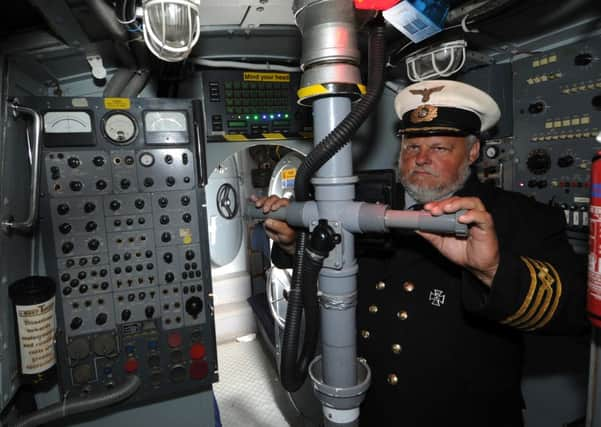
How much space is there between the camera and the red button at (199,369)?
6.04 feet

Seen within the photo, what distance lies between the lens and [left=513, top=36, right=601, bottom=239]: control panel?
1682mm

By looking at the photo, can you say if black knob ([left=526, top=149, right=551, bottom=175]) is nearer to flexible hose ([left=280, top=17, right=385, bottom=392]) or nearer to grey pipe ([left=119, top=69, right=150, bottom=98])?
flexible hose ([left=280, top=17, right=385, bottom=392])

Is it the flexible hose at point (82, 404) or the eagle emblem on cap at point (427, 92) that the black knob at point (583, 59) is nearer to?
the eagle emblem on cap at point (427, 92)

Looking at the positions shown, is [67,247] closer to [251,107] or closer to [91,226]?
[91,226]

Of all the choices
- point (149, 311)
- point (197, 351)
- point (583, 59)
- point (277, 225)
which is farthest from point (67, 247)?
point (583, 59)

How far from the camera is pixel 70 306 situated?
5.38ft

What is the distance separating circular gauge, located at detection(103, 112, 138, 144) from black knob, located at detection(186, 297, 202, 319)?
2.69 ft

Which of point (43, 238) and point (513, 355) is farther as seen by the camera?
point (43, 238)

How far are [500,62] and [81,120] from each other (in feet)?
7.29

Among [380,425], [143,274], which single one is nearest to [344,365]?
[380,425]

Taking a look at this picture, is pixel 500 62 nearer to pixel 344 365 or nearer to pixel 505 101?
pixel 505 101

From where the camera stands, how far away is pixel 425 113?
4.85ft

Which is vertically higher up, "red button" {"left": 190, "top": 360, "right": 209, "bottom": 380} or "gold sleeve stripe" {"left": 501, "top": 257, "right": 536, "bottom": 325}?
"gold sleeve stripe" {"left": 501, "top": 257, "right": 536, "bottom": 325}

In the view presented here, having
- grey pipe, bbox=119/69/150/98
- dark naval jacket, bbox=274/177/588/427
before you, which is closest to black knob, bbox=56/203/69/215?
grey pipe, bbox=119/69/150/98
